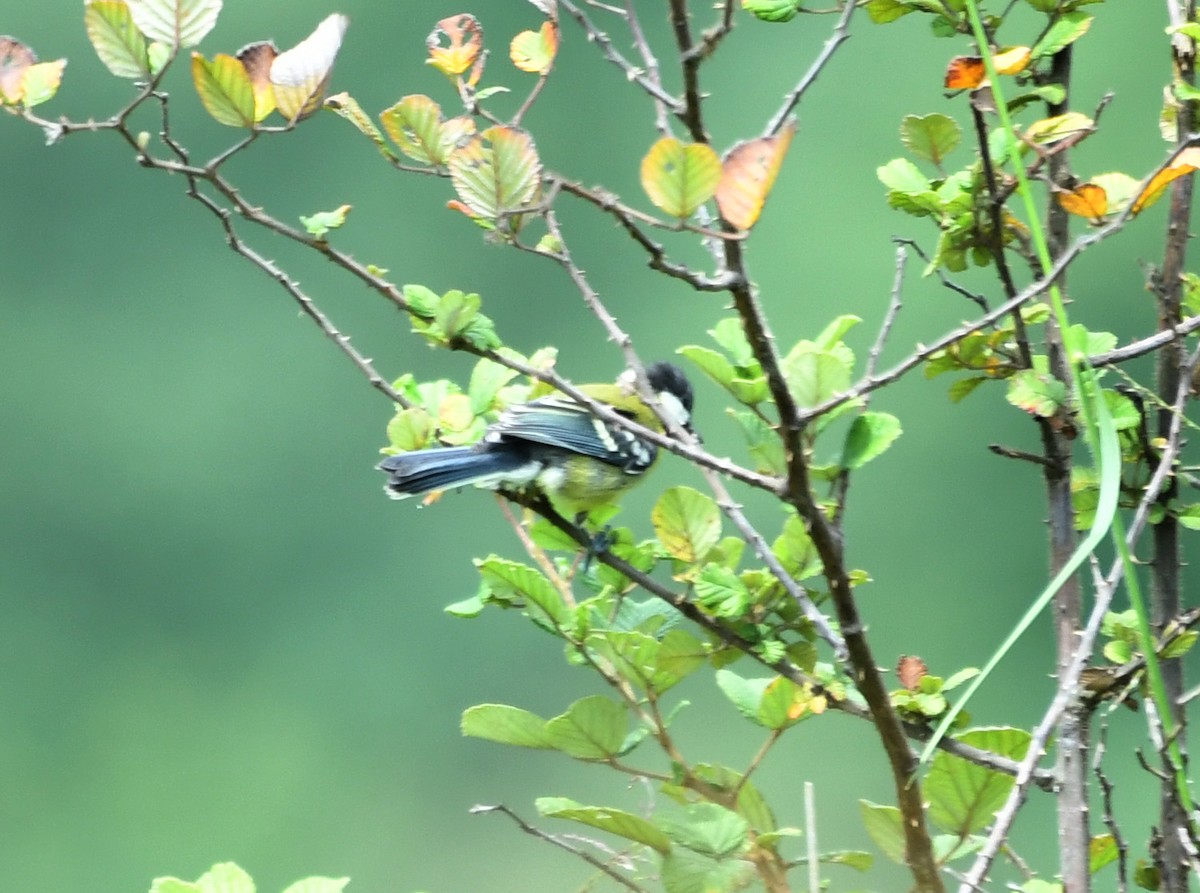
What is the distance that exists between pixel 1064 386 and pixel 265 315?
595cm

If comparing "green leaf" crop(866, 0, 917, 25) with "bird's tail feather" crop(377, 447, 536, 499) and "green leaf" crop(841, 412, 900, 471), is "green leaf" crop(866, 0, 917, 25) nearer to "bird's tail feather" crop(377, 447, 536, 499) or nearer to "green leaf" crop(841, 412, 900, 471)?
"green leaf" crop(841, 412, 900, 471)

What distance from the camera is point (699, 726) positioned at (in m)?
4.88

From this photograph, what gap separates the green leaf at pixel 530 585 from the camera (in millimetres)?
888

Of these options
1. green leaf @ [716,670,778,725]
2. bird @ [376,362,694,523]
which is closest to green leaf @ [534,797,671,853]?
green leaf @ [716,670,778,725]

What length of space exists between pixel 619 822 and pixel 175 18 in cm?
47

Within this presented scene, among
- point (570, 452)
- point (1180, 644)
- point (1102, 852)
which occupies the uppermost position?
point (570, 452)

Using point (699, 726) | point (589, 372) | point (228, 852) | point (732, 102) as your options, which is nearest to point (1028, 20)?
point (732, 102)

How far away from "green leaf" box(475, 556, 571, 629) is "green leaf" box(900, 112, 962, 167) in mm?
364

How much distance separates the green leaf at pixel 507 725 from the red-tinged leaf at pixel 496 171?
0.92 ft

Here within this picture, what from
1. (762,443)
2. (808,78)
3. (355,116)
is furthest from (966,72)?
(355,116)

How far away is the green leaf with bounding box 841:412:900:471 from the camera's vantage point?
888mm

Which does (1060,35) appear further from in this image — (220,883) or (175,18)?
(220,883)

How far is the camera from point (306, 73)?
816 mm

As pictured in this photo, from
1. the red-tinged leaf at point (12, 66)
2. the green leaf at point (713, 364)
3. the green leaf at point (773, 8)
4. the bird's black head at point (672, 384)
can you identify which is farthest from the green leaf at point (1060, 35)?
the bird's black head at point (672, 384)
